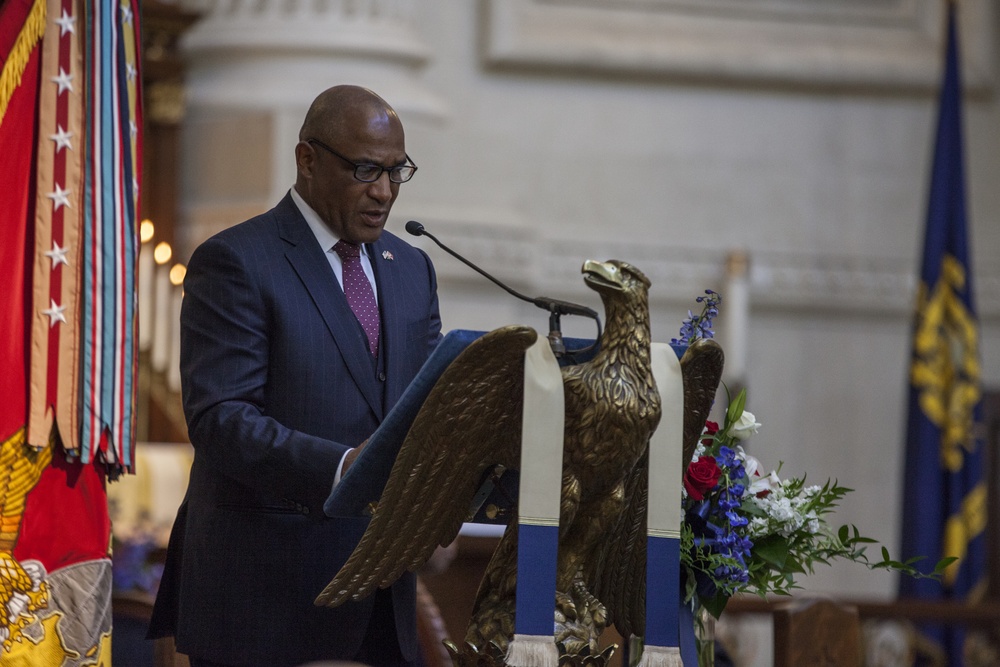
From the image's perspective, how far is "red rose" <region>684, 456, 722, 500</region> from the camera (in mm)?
2781

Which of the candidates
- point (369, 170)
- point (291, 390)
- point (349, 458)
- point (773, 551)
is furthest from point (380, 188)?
point (773, 551)

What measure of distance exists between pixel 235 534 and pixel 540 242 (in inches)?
169

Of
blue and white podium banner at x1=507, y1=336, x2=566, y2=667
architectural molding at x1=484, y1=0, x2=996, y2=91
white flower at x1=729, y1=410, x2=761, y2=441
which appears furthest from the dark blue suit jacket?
architectural molding at x1=484, y1=0, x2=996, y2=91

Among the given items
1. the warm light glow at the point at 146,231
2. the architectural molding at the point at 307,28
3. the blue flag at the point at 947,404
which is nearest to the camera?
the warm light glow at the point at 146,231

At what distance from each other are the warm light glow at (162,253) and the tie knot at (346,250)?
10.4ft

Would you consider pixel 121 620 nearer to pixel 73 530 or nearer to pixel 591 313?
pixel 73 530

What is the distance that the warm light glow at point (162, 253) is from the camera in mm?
6016

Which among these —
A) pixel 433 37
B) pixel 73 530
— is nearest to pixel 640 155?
pixel 433 37

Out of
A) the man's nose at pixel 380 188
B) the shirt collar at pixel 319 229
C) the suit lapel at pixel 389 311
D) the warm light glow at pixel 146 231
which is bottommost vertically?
the warm light glow at pixel 146 231

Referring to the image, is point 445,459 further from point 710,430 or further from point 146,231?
point 146,231

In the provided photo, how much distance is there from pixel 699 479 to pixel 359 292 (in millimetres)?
771

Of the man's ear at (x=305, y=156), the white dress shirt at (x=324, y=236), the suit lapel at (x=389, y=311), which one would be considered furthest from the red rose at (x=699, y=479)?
the man's ear at (x=305, y=156)

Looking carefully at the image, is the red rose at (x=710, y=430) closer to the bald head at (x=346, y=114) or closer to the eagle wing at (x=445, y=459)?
the eagle wing at (x=445, y=459)

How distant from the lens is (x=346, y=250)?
296 cm
